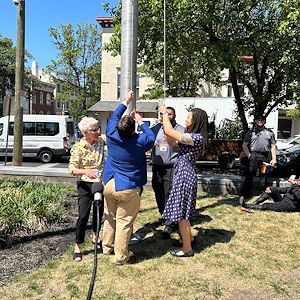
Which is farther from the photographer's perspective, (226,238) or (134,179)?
(226,238)

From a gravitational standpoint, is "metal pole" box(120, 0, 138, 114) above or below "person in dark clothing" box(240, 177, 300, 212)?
above

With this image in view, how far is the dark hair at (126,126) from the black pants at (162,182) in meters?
1.47

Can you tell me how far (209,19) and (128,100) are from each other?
4.56 m

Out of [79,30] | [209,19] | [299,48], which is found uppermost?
[79,30]

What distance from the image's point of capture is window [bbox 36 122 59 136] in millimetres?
16766

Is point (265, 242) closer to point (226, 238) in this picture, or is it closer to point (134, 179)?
point (226, 238)

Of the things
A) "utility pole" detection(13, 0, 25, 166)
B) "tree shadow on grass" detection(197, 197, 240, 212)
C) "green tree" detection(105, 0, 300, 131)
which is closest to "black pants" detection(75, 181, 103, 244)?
"tree shadow on grass" detection(197, 197, 240, 212)

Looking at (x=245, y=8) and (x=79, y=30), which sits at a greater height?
(x=79, y=30)

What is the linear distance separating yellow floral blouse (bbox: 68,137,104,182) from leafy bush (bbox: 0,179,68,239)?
1.34 meters

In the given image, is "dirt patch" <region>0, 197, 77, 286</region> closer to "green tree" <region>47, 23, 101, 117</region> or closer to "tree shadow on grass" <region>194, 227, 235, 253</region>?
"tree shadow on grass" <region>194, 227, 235, 253</region>

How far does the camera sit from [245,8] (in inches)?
324

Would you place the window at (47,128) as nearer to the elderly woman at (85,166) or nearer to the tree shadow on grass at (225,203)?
the tree shadow on grass at (225,203)

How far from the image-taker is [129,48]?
4.87 m

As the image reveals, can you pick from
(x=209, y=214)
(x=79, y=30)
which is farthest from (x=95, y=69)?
(x=209, y=214)
